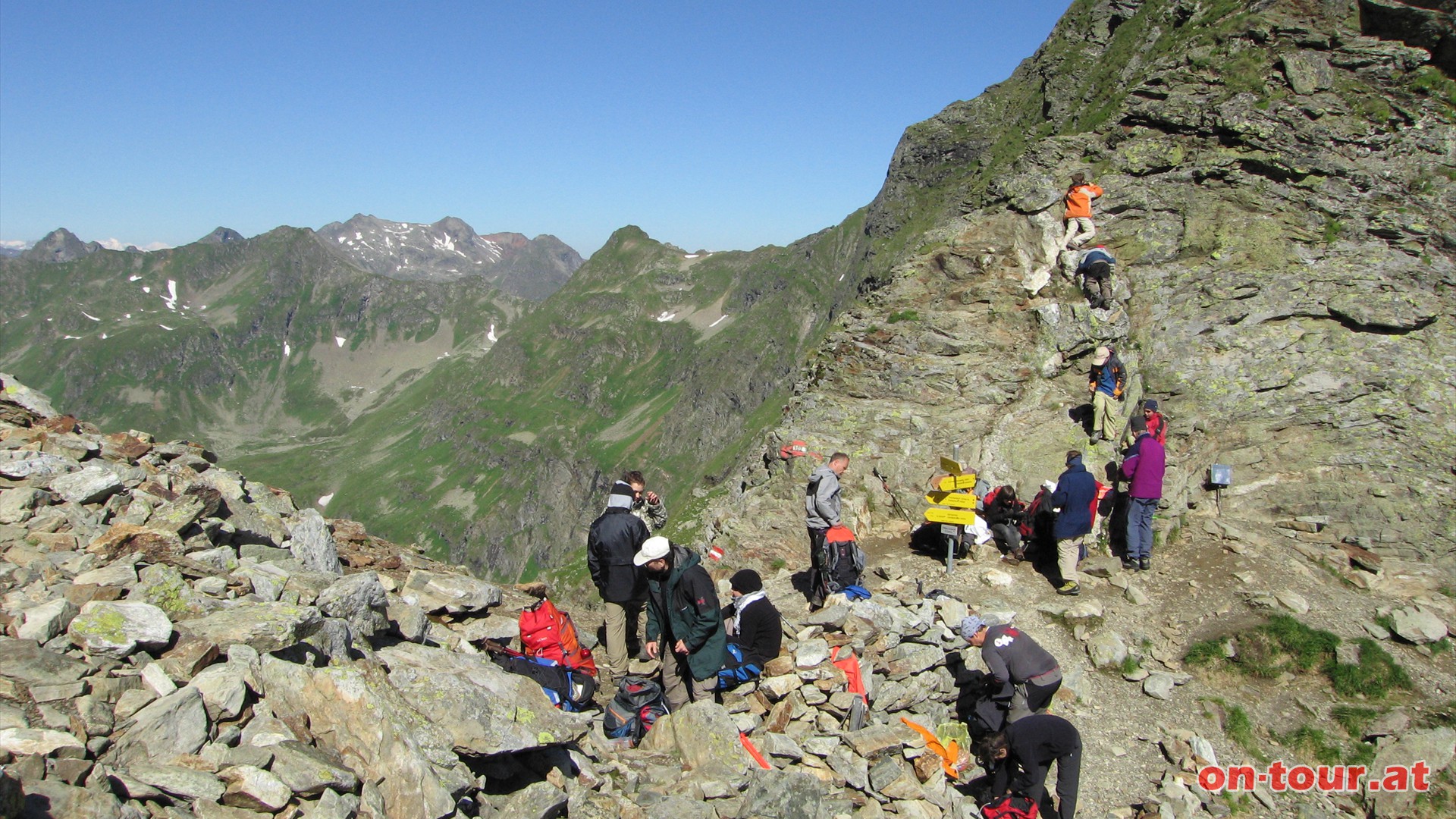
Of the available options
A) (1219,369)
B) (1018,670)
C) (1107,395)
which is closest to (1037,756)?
(1018,670)

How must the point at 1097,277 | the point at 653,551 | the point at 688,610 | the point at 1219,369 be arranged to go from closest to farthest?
the point at 653,551 < the point at 688,610 < the point at 1219,369 < the point at 1097,277

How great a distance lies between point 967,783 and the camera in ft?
40.3

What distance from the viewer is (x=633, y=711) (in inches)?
476

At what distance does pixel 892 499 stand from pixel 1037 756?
10.9m

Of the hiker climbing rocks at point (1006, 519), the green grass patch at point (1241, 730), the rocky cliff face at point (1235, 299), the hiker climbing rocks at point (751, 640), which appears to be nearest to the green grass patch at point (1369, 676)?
the green grass patch at point (1241, 730)

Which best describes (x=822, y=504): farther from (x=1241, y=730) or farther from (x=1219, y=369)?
(x=1219, y=369)

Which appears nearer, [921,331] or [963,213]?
[921,331]

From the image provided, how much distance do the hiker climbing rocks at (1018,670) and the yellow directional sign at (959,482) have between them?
5507 millimetres

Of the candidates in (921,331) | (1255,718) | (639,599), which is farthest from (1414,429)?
(639,599)

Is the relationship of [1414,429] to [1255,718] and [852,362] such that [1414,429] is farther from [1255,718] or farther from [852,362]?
[852,362]

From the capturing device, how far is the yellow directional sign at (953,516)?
17.3 m

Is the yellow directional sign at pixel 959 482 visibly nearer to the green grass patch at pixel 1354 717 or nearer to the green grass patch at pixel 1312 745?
the green grass patch at pixel 1312 745

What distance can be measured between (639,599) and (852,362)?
14043 millimetres

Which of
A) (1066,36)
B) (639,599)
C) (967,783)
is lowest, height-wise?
(967,783)
